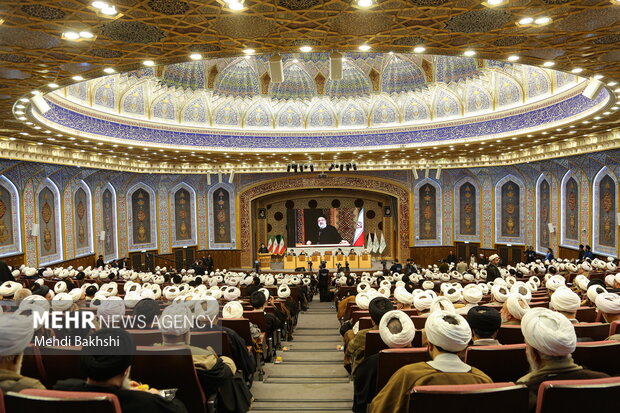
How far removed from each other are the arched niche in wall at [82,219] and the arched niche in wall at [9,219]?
3036 millimetres

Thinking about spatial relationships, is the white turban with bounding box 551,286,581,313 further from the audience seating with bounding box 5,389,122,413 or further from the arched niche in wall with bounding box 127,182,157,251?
the arched niche in wall with bounding box 127,182,157,251

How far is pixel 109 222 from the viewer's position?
20.6m

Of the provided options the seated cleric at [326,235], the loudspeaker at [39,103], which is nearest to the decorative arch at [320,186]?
the seated cleric at [326,235]

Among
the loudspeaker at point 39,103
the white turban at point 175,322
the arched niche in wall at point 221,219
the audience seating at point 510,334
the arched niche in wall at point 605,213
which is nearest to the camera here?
the white turban at point 175,322

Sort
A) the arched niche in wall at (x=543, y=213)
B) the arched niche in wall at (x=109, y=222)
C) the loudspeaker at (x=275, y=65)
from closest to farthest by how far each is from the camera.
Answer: the loudspeaker at (x=275, y=65)
the arched niche in wall at (x=543, y=213)
the arched niche in wall at (x=109, y=222)

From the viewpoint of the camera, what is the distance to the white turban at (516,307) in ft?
14.8

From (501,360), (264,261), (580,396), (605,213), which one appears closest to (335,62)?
(501,360)

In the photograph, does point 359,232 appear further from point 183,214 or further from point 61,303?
point 61,303

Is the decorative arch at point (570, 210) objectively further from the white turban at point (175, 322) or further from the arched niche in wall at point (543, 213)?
the white turban at point (175, 322)

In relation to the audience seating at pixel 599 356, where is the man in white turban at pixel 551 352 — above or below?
above

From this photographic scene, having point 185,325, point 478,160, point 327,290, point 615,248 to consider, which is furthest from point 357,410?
point 478,160

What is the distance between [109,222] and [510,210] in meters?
19.3

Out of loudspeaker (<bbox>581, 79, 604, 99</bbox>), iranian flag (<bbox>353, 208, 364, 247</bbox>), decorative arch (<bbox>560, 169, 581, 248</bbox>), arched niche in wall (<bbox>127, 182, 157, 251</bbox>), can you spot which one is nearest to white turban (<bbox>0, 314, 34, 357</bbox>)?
loudspeaker (<bbox>581, 79, 604, 99</bbox>)

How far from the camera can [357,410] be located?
13.3 ft
